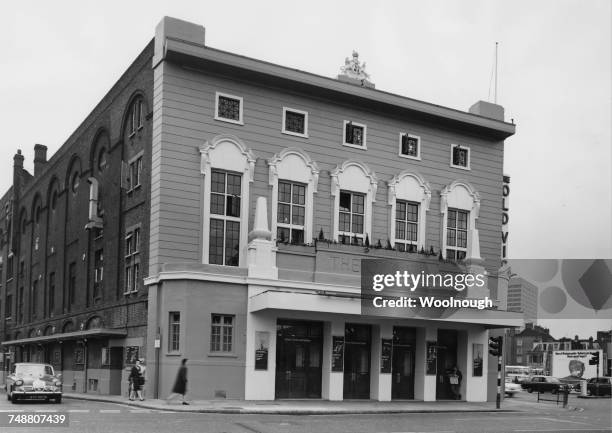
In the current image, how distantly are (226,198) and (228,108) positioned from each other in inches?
151

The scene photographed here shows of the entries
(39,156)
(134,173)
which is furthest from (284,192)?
(39,156)

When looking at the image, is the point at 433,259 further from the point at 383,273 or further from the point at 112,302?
the point at 112,302

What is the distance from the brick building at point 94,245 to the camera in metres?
35.7

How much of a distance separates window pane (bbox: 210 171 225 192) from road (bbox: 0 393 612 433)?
9589mm

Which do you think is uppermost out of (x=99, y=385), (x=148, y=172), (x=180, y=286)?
(x=148, y=172)

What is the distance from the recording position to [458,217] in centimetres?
4009

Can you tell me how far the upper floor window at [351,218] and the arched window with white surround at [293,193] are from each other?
5.57 ft

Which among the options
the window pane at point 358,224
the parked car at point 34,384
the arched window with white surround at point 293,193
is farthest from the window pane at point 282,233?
the parked car at point 34,384

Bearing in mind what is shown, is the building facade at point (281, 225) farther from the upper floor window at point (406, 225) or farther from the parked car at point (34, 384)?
the parked car at point (34, 384)

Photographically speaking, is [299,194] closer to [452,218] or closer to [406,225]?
[406,225]

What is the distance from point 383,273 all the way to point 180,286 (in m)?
9.27

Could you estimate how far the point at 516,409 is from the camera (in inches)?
1353

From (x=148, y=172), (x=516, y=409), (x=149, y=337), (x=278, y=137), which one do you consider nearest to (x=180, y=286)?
(x=149, y=337)

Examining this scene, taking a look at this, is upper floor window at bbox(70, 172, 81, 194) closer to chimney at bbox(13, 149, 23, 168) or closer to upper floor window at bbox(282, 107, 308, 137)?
upper floor window at bbox(282, 107, 308, 137)
